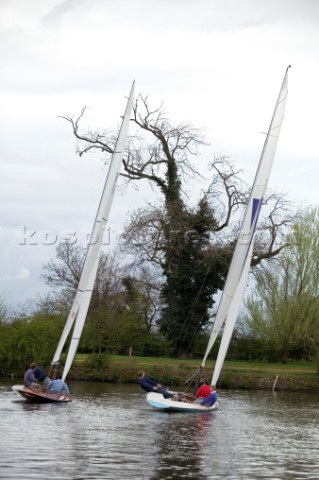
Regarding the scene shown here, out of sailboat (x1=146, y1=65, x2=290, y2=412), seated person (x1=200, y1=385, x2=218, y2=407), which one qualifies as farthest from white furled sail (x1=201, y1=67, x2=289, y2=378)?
seated person (x1=200, y1=385, x2=218, y2=407)

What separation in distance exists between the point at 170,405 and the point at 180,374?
1385 cm

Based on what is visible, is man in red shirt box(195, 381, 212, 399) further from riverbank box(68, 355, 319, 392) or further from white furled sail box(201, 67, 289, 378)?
riverbank box(68, 355, 319, 392)

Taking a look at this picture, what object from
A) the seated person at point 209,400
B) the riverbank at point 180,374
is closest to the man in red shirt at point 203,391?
the seated person at point 209,400

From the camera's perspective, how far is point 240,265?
3650 centimetres

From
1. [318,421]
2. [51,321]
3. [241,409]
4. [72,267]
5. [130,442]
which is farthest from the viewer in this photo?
[72,267]

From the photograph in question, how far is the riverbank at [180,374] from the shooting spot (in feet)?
162

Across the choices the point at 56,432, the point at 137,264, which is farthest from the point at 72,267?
the point at 56,432

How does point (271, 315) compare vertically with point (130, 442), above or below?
above

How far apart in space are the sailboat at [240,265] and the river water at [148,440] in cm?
71

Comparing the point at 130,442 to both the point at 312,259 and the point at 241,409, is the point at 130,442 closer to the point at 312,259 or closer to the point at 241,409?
the point at 241,409

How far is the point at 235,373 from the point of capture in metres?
51.2

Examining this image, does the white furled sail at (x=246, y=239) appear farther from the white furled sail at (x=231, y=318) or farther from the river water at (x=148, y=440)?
the river water at (x=148, y=440)

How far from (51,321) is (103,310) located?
5.86 m

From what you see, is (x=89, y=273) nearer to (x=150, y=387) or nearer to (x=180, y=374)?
(x=150, y=387)
